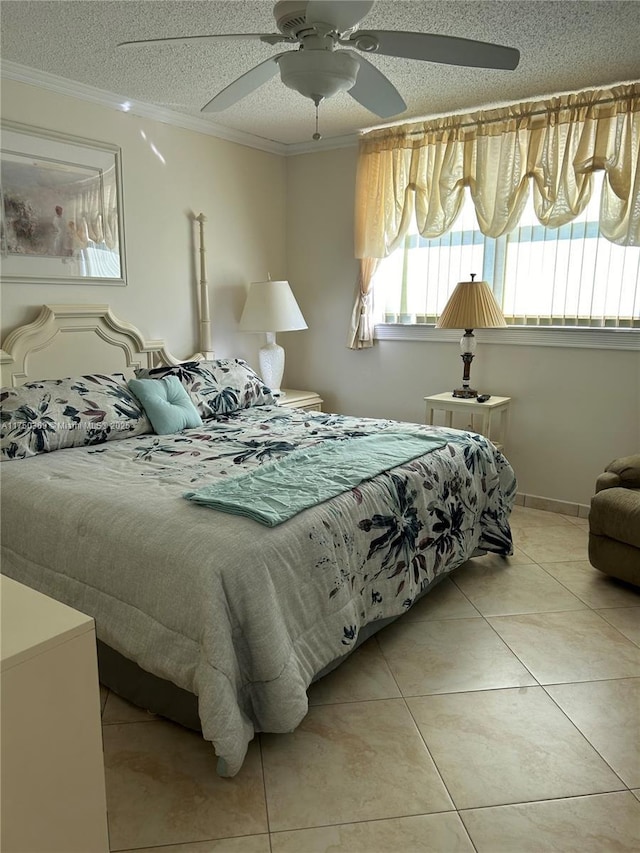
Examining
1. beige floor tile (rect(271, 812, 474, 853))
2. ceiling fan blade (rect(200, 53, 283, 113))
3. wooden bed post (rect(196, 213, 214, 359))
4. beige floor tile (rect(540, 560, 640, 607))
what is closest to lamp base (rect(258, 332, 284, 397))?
wooden bed post (rect(196, 213, 214, 359))

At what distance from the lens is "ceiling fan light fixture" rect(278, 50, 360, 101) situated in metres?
1.91

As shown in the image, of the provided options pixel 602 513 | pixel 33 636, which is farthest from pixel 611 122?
pixel 33 636

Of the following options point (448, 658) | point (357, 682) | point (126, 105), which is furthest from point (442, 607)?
point (126, 105)

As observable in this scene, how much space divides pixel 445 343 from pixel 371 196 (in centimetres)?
114

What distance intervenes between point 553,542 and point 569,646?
110 cm

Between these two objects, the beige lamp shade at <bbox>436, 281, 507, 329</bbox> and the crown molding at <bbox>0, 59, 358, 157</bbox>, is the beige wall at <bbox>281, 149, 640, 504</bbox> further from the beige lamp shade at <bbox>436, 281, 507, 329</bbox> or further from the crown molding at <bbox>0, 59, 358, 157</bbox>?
the beige lamp shade at <bbox>436, 281, 507, 329</bbox>

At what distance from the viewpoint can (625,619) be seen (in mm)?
2584

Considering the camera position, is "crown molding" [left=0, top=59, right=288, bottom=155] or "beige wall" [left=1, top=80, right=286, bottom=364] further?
"beige wall" [left=1, top=80, right=286, bottom=364]

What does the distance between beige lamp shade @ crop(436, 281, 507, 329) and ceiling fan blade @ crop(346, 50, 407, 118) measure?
1.38 metres

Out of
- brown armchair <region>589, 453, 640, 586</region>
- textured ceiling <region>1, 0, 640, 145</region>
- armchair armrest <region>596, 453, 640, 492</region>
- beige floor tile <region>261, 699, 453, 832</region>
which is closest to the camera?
beige floor tile <region>261, 699, 453, 832</region>

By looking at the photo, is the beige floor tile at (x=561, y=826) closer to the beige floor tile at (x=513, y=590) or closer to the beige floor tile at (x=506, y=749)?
the beige floor tile at (x=506, y=749)

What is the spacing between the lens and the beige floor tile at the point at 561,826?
151 cm

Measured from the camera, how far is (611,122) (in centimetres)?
331

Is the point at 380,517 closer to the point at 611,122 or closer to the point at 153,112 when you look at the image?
the point at 611,122
